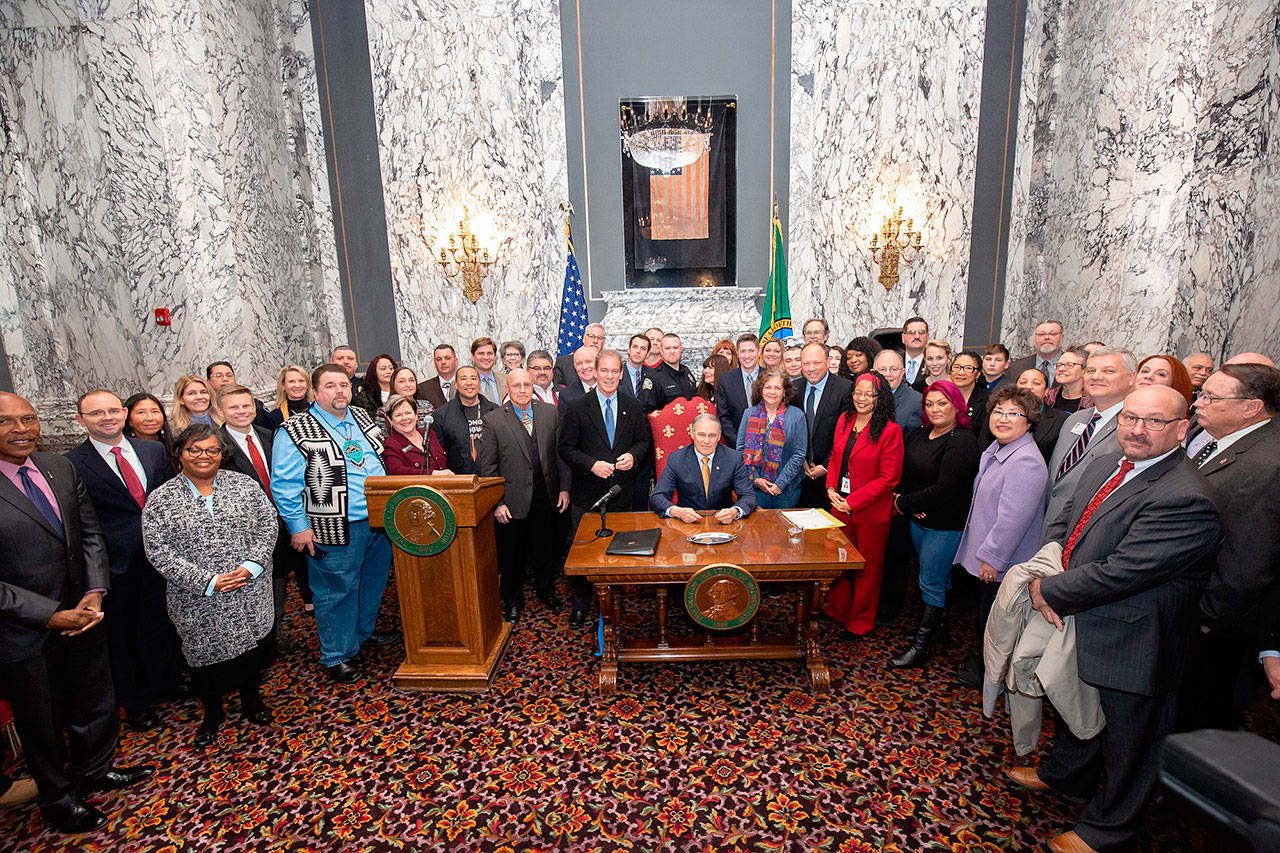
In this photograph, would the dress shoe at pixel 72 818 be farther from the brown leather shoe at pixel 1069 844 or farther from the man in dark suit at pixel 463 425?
the brown leather shoe at pixel 1069 844

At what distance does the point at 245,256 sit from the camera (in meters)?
6.86

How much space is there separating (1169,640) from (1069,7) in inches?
334

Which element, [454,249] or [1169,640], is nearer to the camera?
[1169,640]

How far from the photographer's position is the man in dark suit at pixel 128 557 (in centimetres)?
326

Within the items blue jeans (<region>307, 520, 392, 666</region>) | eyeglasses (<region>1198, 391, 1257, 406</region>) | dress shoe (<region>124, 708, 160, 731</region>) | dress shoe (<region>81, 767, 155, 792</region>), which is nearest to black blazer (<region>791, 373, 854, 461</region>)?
eyeglasses (<region>1198, 391, 1257, 406</region>)

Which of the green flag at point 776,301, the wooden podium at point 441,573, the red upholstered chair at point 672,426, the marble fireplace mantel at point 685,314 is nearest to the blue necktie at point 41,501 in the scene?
the wooden podium at point 441,573

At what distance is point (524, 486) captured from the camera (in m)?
4.37

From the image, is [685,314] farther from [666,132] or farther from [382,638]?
[382,638]

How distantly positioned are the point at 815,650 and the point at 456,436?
2.88m

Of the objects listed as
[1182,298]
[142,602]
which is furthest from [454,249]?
[1182,298]

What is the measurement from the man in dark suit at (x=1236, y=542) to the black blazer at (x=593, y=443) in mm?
3188

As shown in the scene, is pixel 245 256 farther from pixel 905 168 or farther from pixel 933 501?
pixel 905 168

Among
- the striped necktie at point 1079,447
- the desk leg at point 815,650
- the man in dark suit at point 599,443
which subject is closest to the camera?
the striped necktie at point 1079,447

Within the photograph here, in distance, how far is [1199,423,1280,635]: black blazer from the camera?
94.7 inches
